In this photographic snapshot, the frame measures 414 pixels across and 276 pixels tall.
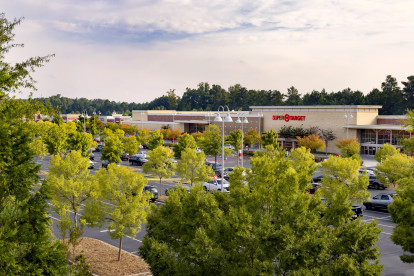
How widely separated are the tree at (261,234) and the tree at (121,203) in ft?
15.3

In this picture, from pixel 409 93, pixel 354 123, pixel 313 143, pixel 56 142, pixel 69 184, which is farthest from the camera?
pixel 409 93

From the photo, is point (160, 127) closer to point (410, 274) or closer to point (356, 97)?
point (356, 97)

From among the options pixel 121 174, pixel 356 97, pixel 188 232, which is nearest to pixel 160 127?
pixel 356 97

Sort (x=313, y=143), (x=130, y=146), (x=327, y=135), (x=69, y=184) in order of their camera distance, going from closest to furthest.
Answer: (x=69, y=184)
(x=130, y=146)
(x=313, y=143)
(x=327, y=135)

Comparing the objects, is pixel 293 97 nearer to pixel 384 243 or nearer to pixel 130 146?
pixel 130 146

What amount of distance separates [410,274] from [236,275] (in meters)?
11.1

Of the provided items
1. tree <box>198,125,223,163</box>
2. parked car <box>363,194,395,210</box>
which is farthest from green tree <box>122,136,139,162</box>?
parked car <box>363,194,395,210</box>

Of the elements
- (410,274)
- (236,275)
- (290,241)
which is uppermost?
(290,241)

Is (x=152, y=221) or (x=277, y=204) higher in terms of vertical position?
(x=277, y=204)

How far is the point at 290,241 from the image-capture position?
40.6ft

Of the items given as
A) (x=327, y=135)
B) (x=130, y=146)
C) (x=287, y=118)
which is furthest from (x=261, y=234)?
(x=287, y=118)

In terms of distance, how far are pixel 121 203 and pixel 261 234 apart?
987cm

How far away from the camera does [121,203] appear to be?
20.8 m

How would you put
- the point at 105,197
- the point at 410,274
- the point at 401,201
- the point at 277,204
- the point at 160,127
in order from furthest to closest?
the point at 160,127 → the point at 105,197 → the point at 410,274 → the point at 401,201 → the point at 277,204
